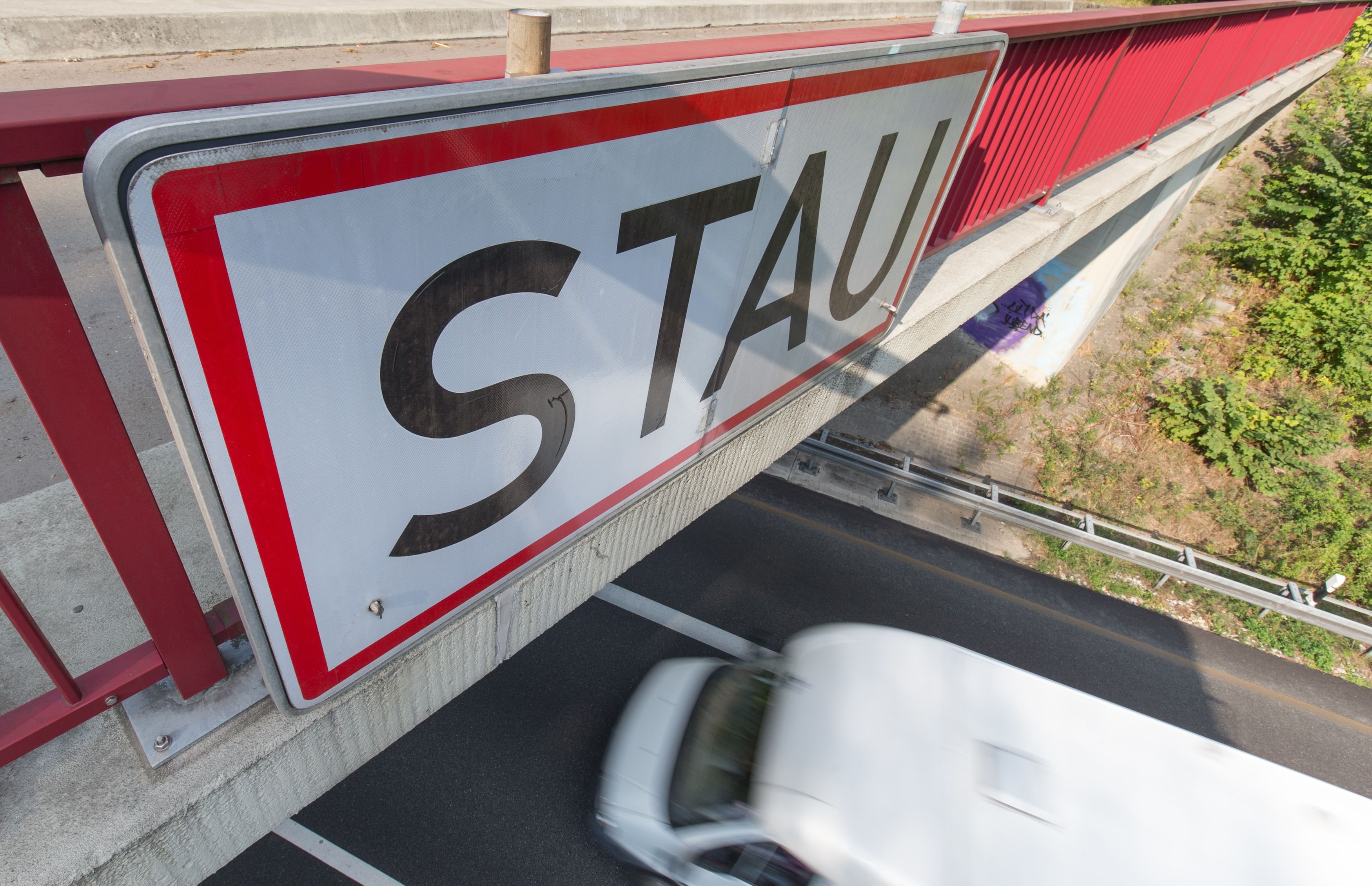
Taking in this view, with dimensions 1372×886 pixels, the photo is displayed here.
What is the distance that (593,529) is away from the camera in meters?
2.99

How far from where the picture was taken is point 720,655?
261 inches

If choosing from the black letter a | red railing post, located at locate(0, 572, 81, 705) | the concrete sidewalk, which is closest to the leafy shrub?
the concrete sidewalk

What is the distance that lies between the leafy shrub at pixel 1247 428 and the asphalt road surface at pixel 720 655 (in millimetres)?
5459

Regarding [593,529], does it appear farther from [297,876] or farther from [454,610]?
[297,876]

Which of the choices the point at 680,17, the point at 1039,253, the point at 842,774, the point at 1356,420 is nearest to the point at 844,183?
the point at 842,774

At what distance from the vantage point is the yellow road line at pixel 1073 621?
755cm

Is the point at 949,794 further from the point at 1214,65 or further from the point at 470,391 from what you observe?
the point at 1214,65

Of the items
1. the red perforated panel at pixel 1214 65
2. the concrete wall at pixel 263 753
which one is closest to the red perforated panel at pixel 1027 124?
the concrete wall at pixel 263 753

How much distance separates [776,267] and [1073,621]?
7028 millimetres

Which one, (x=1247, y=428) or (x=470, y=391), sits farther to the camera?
(x=1247, y=428)

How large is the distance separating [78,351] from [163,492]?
5.91 feet

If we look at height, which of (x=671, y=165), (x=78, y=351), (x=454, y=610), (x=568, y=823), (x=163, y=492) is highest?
(x=671, y=165)

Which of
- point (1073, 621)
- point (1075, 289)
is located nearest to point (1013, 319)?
Result: point (1075, 289)

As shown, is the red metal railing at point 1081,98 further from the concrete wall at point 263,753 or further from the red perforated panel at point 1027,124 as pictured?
the concrete wall at point 263,753
